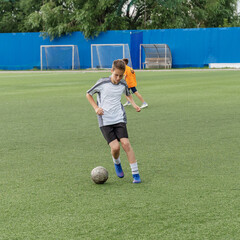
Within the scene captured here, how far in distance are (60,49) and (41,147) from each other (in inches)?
1509

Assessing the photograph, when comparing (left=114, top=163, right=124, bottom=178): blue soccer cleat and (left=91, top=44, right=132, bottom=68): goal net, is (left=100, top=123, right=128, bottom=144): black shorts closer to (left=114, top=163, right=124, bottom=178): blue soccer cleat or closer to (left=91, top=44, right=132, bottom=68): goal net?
(left=114, top=163, right=124, bottom=178): blue soccer cleat

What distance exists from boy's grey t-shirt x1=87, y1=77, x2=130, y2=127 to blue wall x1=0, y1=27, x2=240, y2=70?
121 ft

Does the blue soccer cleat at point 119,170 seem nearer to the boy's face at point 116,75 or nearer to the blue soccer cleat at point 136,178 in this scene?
the blue soccer cleat at point 136,178

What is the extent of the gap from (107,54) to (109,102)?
38.5m

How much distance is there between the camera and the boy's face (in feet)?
21.0

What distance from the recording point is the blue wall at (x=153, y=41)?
42.8 meters

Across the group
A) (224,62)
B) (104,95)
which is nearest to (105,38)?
(224,62)

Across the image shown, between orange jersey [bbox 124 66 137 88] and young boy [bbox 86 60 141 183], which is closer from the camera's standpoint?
young boy [bbox 86 60 141 183]

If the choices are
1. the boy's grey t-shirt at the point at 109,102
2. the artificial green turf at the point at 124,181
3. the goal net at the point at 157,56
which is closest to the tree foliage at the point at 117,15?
the goal net at the point at 157,56

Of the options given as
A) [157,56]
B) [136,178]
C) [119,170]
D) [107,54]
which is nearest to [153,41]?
[157,56]

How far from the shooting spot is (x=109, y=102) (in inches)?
261

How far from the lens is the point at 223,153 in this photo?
8250 mm

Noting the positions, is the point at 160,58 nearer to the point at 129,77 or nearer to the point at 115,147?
the point at 129,77

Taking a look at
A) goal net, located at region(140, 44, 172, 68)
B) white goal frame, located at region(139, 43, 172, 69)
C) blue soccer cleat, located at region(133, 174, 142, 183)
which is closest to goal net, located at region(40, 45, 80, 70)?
goal net, located at region(140, 44, 172, 68)
